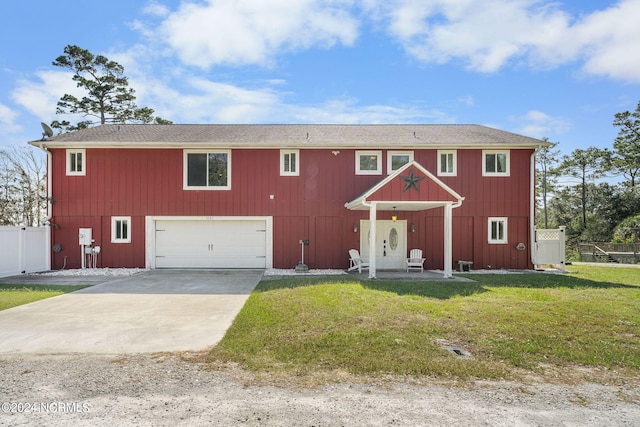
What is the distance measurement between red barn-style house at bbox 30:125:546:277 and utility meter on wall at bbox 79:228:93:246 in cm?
14

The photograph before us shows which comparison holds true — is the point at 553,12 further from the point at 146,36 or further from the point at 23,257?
the point at 23,257

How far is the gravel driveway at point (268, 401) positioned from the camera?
10.6 ft

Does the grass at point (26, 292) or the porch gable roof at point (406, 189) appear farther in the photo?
the porch gable roof at point (406, 189)

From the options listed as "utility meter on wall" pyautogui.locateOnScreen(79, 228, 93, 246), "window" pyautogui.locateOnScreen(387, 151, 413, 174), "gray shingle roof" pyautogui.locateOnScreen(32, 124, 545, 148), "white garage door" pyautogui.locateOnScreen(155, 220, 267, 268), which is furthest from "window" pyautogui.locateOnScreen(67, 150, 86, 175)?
"window" pyautogui.locateOnScreen(387, 151, 413, 174)

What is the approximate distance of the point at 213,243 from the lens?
47.5 ft

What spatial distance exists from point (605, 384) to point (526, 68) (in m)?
14.1

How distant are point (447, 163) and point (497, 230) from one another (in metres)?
3.25

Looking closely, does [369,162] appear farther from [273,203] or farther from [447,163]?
[273,203]

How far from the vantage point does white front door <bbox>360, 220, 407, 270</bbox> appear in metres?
14.4

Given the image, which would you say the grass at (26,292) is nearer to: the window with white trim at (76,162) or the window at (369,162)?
the window with white trim at (76,162)

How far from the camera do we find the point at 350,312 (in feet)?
22.6

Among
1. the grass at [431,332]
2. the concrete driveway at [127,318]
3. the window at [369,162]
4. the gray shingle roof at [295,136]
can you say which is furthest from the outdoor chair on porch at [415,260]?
the concrete driveway at [127,318]

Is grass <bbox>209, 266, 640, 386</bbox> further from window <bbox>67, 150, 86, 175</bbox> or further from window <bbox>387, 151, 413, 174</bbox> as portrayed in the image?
window <bbox>67, 150, 86, 175</bbox>

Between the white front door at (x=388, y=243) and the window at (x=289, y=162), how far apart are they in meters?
3.29
